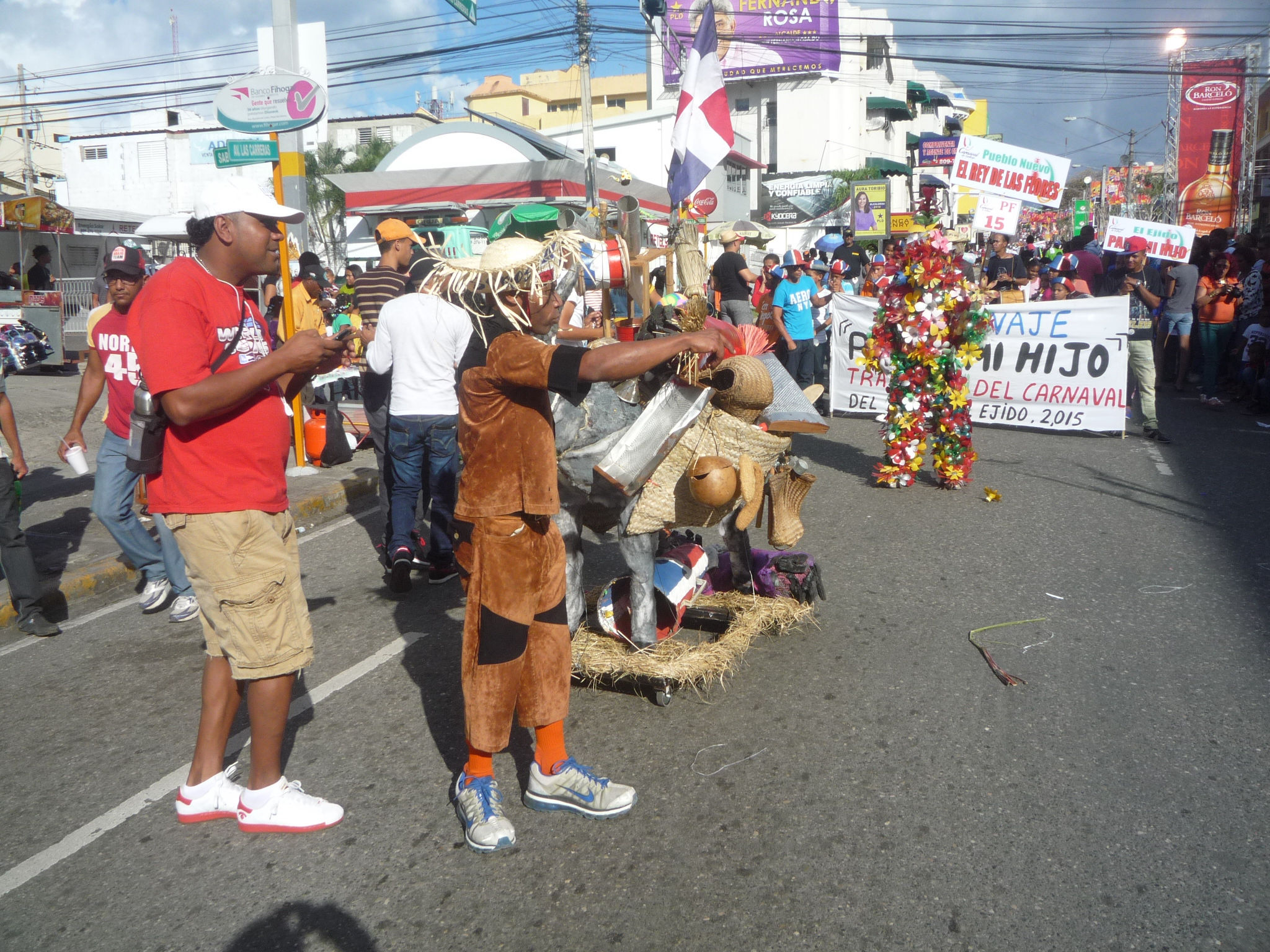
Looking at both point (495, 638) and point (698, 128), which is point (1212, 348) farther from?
point (495, 638)

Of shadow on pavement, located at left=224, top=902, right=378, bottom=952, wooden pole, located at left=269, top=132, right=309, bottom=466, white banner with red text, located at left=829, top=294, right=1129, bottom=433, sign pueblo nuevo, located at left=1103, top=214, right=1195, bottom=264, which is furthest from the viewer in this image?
sign pueblo nuevo, located at left=1103, top=214, right=1195, bottom=264

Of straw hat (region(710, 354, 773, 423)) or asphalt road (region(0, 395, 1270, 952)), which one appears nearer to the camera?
asphalt road (region(0, 395, 1270, 952))

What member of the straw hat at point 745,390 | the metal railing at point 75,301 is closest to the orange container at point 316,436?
the straw hat at point 745,390

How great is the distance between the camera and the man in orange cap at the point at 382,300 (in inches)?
252

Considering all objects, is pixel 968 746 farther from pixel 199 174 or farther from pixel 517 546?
pixel 199 174

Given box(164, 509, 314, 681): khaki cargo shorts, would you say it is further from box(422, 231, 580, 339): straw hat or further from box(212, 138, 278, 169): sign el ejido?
box(212, 138, 278, 169): sign el ejido

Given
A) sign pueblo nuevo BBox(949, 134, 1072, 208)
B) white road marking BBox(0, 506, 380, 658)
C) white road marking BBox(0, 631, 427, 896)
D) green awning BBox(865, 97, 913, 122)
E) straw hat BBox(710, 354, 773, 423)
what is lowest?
white road marking BBox(0, 506, 380, 658)

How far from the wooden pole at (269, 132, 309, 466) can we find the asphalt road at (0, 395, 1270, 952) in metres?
3.16

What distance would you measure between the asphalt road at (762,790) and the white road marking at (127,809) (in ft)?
0.05

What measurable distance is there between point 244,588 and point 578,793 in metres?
1.29

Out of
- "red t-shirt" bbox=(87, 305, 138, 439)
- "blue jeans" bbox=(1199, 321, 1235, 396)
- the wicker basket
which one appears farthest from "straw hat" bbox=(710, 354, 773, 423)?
"blue jeans" bbox=(1199, 321, 1235, 396)

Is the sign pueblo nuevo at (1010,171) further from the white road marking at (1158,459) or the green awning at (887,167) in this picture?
the green awning at (887,167)

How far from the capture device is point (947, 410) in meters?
8.21

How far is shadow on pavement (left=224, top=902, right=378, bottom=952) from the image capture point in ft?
8.85
